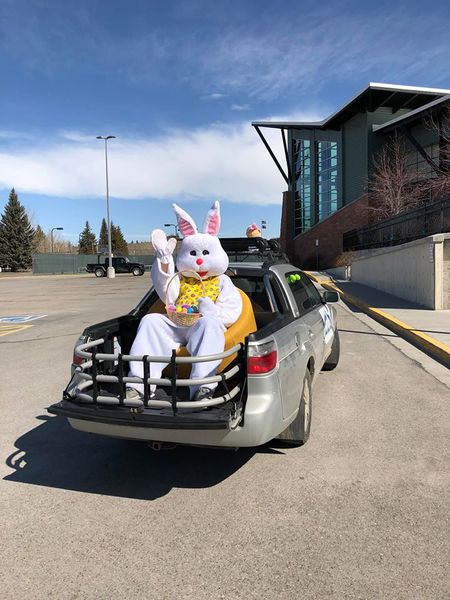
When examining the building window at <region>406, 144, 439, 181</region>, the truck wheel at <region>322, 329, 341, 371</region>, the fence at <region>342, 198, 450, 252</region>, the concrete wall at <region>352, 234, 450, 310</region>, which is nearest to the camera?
the truck wheel at <region>322, 329, 341, 371</region>

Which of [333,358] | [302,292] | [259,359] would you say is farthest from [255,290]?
[333,358]

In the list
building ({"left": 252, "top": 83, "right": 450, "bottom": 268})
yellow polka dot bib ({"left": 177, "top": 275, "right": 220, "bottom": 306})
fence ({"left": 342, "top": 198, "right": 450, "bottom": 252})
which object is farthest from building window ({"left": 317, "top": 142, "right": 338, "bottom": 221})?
yellow polka dot bib ({"left": 177, "top": 275, "right": 220, "bottom": 306})

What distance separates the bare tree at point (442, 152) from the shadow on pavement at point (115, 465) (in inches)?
883

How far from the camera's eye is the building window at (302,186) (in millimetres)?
50094

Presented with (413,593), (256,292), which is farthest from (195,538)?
(256,292)

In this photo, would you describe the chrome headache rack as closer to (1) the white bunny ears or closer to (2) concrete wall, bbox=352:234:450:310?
(1) the white bunny ears

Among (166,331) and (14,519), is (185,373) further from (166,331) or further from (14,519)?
(14,519)

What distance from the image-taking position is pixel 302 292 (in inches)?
204

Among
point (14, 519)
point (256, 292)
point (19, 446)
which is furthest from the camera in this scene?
point (256, 292)

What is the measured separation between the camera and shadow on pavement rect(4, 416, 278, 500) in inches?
135

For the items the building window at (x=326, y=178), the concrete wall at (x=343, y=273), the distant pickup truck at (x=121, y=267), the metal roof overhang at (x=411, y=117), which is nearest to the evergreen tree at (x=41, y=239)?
the distant pickup truck at (x=121, y=267)

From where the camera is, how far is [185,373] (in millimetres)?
3783

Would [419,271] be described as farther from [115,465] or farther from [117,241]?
[117,241]

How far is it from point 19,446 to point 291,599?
2.87 m
